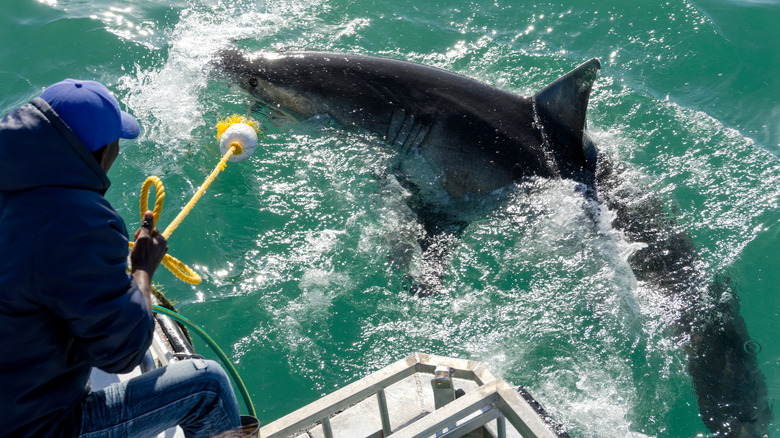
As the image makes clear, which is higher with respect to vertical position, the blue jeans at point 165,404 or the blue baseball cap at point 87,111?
the blue baseball cap at point 87,111

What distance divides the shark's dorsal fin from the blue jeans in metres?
3.71

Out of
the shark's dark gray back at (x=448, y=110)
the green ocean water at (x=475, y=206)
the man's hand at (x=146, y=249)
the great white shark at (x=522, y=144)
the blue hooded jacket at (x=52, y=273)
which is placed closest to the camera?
the blue hooded jacket at (x=52, y=273)

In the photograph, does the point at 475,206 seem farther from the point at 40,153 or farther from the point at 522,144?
the point at 40,153

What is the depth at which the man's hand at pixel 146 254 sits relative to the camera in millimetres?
2457

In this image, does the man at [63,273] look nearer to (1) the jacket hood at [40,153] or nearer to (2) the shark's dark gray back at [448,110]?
(1) the jacket hood at [40,153]

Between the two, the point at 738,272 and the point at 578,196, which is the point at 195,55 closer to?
the point at 578,196

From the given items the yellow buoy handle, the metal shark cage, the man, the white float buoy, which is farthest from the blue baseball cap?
the white float buoy

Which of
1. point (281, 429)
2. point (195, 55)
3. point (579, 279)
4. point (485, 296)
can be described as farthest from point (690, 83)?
point (281, 429)

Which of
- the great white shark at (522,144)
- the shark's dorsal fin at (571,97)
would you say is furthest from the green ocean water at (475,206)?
the shark's dorsal fin at (571,97)

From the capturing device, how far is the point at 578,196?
524 centimetres

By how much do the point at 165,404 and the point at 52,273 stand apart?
815mm

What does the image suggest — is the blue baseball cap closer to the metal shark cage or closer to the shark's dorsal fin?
the metal shark cage

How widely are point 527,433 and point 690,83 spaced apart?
592 cm

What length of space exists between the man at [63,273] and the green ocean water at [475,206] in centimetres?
233
